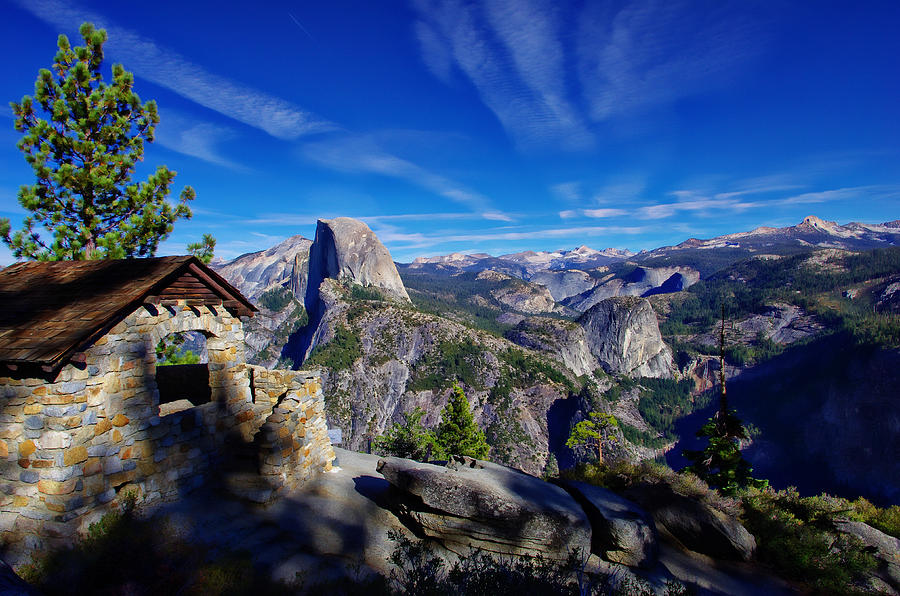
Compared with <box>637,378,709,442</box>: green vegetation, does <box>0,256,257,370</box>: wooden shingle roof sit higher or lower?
higher

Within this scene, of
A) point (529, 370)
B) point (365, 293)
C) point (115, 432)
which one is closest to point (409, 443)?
point (115, 432)

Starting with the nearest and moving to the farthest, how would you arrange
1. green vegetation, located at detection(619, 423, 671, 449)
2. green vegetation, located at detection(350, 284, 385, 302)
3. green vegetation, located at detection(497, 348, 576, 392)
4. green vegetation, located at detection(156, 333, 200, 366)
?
1. green vegetation, located at detection(156, 333, 200, 366)
2. green vegetation, located at detection(497, 348, 576, 392)
3. green vegetation, located at detection(619, 423, 671, 449)
4. green vegetation, located at detection(350, 284, 385, 302)

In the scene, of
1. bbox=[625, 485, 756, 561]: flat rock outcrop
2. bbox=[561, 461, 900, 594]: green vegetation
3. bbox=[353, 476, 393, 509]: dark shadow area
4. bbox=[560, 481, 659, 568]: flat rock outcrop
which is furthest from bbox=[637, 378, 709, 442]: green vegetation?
bbox=[353, 476, 393, 509]: dark shadow area

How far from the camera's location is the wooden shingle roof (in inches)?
303

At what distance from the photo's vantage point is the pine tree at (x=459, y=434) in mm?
34938

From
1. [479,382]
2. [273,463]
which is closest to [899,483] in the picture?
[479,382]

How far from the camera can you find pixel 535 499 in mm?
10031

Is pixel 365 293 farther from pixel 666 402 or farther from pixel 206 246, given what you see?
pixel 206 246

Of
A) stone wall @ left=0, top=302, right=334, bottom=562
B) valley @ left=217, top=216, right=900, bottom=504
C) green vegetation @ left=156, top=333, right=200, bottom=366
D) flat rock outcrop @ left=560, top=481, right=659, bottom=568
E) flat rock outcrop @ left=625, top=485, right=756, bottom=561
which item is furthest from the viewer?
valley @ left=217, top=216, right=900, bottom=504

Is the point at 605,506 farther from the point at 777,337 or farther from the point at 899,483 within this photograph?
the point at 777,337

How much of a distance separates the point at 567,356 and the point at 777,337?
11272 centimetres

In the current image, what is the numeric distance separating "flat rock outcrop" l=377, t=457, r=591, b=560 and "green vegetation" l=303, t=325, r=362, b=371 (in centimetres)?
11614

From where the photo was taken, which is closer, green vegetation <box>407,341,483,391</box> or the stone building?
the stone building

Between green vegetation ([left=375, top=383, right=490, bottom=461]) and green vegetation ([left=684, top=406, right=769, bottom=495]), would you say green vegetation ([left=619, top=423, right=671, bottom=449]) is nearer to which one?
green vegetation ([left=375, top=383, right=490, bottom=461])
